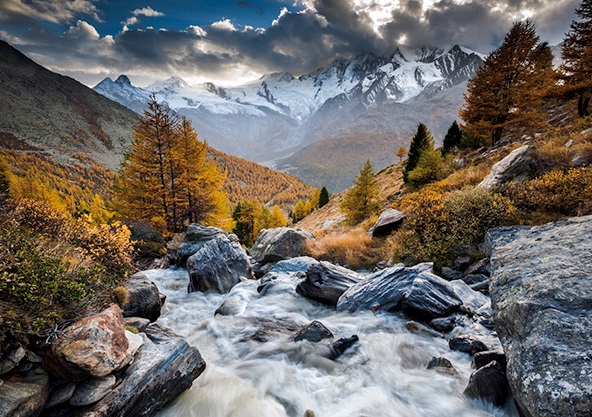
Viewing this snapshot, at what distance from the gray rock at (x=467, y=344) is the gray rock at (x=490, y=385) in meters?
1.02

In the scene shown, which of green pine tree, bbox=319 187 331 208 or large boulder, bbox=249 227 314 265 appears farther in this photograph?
green pine tree, bbox=319 187 331 208

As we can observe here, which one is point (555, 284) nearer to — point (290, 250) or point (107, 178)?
point (290, 250)

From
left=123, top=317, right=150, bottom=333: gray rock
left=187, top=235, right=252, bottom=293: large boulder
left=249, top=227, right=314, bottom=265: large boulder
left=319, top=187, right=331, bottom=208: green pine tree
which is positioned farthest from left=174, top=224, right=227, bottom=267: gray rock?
left=319, top=187, right=331, bottom=208: green pine tree

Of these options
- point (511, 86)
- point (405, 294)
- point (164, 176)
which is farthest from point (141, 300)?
point (511, 86)

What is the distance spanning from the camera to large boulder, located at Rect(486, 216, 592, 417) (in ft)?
10.4

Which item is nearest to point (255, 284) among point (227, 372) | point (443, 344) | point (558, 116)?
point (227, 372)

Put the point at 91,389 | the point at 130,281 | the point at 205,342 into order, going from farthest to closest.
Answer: the point at 130,281 < the point at 205,342 < the point at 91,389

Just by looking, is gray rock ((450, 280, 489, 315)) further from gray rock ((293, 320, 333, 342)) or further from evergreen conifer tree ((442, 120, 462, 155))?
evergreen conifer tree ((442, 120, 462, 155))

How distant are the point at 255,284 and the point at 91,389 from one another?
7349 millimetres

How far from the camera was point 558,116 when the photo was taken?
23375mm

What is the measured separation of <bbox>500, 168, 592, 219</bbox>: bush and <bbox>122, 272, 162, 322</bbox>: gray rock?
1249 centimetres

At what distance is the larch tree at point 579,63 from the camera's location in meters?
18.2

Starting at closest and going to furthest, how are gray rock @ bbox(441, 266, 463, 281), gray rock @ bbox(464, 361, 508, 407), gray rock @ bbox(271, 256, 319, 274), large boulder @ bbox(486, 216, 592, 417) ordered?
large boulder @ bbox(486, 216, 592, 417)
gray rock @ bbox(464, 361, 508, 407)
gray rock @ bbox(441, 266, 463, 281)
gray rock @ bbox(271, 256, 319, 274)

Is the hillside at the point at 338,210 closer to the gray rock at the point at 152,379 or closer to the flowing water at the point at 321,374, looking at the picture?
the flowing water at the point at 321,374
